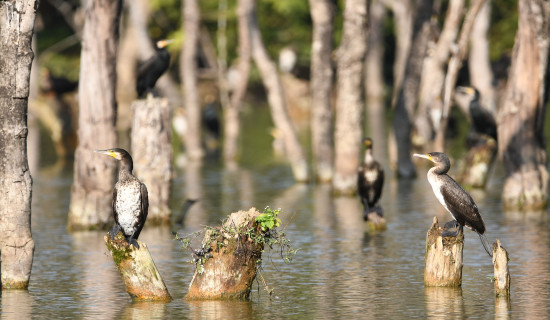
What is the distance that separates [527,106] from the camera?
19.5m

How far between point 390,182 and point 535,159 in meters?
6.70

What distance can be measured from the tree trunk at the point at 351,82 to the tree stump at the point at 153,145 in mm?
4298

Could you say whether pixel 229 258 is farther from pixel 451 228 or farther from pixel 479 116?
pixel 479 116

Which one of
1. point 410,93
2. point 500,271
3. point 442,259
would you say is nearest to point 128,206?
point 442,259

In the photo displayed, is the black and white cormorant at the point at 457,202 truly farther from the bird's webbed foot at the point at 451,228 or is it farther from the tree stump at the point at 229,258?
the tree stump at the point at 229,258

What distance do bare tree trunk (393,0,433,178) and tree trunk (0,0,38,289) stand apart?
43.4ft

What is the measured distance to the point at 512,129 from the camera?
19.7 meters

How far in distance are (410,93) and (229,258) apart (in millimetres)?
14040

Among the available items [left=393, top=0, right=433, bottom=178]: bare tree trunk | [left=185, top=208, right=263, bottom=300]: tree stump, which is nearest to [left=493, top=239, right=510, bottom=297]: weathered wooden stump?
[left=185, top=208, right=263, bottom=300]: tree stump

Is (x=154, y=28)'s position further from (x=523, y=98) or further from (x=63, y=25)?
(x=523, y=98)

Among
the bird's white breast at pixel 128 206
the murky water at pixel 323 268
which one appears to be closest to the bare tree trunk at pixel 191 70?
the murky water at pixel 323 268

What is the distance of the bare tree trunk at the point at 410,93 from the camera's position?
2553 cm

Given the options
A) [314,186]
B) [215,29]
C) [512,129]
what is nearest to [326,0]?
[314,186]

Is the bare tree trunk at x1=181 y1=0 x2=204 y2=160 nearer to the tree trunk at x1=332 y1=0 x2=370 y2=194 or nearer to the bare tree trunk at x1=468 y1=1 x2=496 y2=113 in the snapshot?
the tree trunk at x1=332 y1=0 x2=370 y2=194
